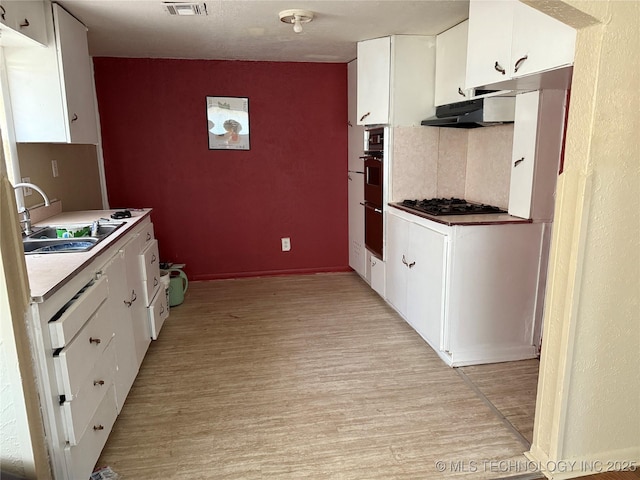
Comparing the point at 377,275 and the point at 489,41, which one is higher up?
the point at 489,41

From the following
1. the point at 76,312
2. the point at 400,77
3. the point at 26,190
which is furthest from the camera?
the point at 400,77

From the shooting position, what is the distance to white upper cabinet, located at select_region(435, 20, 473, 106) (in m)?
2.78

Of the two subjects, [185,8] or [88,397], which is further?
[185,8]

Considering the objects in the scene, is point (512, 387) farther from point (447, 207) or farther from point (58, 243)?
point (58, 243)

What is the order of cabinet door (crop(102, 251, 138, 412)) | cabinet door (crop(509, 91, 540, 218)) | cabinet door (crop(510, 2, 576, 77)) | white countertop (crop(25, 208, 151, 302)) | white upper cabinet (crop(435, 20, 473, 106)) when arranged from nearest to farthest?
white countertop (crop(25, 208, 151, 302)) < cabinet door (crop(510, 2, 576, 77)) < cabinet door (crop(102, 251, 138, 412)) < cabinet door (crop(509, 91, 540, 218)) < white upper cabinet (crop(435, 20, 473, 106))

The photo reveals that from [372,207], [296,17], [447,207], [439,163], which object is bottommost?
[372,207]

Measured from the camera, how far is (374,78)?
3.28 metres

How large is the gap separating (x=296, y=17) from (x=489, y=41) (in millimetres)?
1104

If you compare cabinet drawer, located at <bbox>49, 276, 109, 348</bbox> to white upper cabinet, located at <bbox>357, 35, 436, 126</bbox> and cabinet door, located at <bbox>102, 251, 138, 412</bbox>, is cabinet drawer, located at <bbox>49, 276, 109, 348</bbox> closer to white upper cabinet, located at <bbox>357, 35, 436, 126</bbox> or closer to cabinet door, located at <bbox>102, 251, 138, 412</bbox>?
cabinet door, located at <bbox>102, 251, 138, 412</bbox>

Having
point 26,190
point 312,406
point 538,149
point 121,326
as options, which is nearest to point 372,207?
point 538,149

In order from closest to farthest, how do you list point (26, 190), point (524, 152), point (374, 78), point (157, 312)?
point (524, 152) → point (26, 190) → point (157, 312) → point (374, 78)

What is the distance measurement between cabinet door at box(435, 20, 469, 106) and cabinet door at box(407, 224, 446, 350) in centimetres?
93

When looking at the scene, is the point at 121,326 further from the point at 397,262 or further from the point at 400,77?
the point at 400,77

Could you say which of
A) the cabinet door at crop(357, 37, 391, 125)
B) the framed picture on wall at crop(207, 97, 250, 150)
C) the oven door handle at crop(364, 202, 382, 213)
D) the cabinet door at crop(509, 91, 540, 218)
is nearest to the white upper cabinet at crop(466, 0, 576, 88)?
the cabinet door at crop(509, 91, 540, 218)
